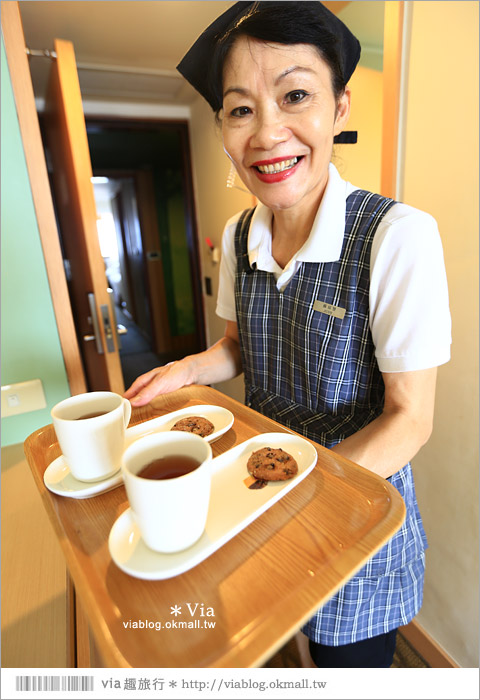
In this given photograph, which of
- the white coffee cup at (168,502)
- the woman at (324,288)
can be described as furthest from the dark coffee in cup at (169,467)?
the woman at (324,288)

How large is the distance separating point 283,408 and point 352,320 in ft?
0.76

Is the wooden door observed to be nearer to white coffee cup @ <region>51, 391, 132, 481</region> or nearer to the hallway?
the hallway

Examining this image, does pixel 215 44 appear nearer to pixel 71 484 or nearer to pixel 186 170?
pixel 186 170

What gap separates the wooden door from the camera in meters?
0.58

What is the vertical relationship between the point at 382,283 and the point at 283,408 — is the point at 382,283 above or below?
above

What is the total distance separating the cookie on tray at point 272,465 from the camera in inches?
16.4

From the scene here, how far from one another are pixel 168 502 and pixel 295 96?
0.49m

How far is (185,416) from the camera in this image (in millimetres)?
566

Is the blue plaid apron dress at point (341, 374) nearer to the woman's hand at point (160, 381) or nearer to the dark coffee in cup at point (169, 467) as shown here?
the woman's hand at point (160, 381)

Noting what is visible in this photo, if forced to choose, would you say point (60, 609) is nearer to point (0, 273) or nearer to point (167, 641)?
point (167, 641)

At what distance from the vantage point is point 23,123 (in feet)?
2.46

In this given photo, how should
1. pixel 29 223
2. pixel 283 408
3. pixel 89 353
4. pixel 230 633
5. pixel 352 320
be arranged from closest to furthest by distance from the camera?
pixel 230 633
pixel 352 320
pixel 283 408
pixel 29 223
pixel 89 353

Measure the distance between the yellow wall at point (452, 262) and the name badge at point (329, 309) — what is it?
444 millimetres

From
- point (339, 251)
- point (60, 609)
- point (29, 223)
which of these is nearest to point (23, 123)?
point (29, 223)
